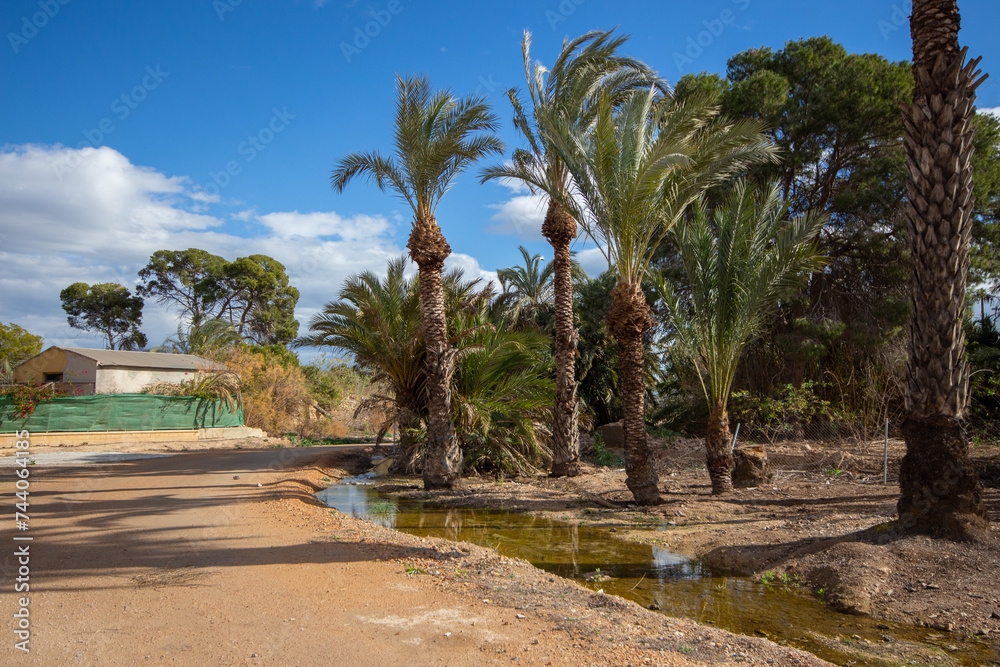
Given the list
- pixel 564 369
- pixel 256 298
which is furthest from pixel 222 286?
pixel 564 369

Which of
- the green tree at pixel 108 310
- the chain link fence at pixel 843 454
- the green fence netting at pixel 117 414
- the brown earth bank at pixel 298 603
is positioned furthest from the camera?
the green tree at pixel 108 310

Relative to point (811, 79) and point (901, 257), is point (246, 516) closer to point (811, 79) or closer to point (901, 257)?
point (901, 257)

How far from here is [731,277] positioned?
10.9 meters

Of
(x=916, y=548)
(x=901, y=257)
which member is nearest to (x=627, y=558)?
(x=916, y=548)

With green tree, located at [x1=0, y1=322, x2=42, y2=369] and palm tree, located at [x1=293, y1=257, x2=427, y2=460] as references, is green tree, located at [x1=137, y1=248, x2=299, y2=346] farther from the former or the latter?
palm tree, located at [x1=293, y1=257, x2=427, y2=460]

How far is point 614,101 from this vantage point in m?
14.3

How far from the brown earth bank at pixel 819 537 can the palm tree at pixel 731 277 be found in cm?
147

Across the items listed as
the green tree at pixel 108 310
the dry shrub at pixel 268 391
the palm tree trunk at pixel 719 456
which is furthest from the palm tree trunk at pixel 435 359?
the green tree at pixel 108 310

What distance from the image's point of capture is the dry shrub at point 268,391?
27.2 meters

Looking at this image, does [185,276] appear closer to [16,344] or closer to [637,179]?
[16,344]

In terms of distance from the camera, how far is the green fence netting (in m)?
20.2

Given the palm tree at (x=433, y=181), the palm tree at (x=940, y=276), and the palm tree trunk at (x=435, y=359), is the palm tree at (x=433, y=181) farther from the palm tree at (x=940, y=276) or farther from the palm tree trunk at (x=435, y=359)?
the palm tree at (x=940, y=276)

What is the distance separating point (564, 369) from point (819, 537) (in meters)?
7.34

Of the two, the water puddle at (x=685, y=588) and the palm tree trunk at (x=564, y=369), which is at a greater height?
the palm tree trunk at (x=564, y=369)
